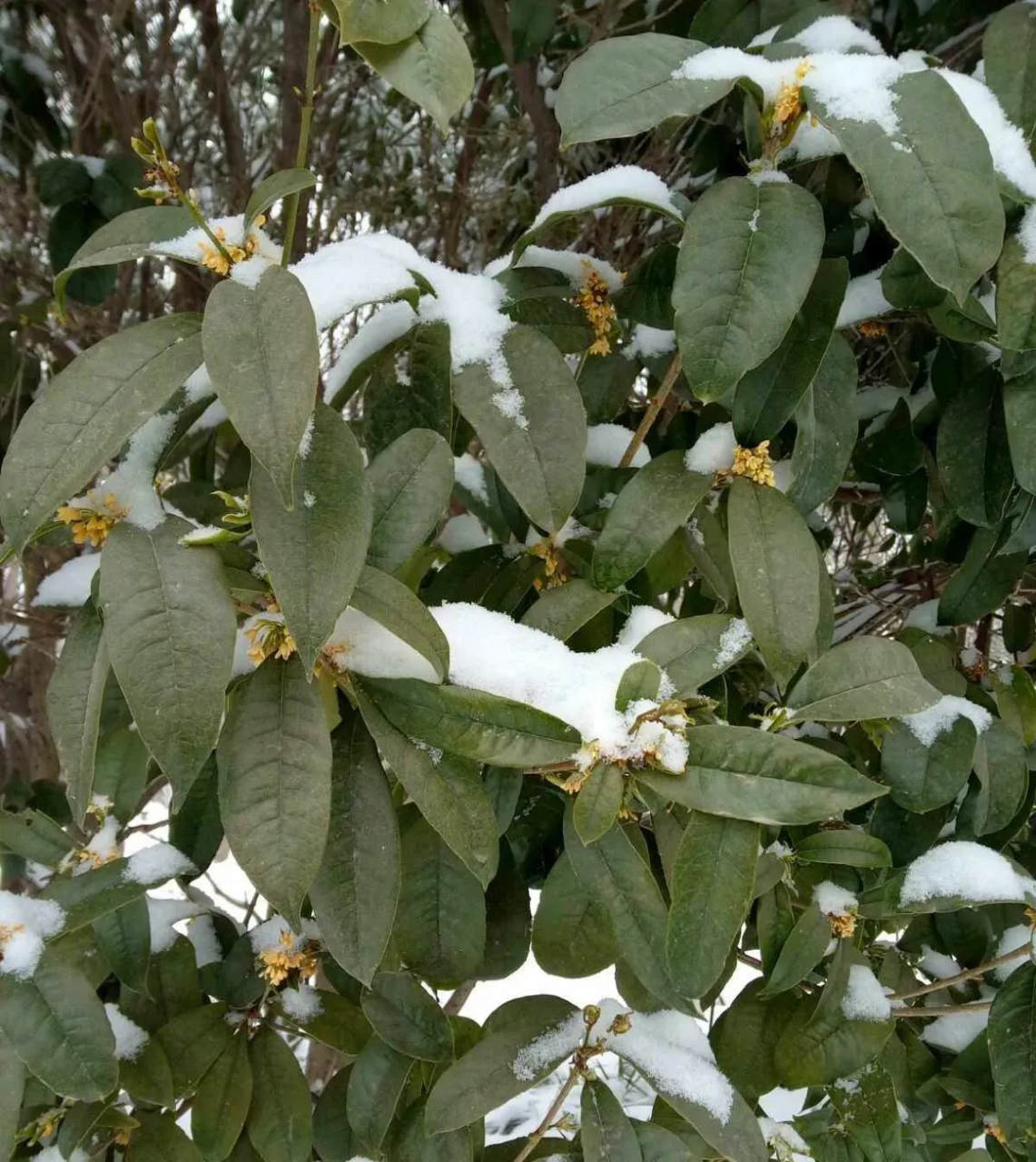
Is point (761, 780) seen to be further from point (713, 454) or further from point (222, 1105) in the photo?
point (222, 1105)

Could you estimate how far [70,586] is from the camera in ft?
2.72

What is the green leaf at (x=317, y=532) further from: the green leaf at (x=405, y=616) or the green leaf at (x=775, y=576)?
Result: the green leaf at (x=775, y=576)

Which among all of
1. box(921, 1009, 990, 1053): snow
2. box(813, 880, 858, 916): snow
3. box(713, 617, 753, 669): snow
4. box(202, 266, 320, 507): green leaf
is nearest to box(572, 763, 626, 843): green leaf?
box(713, 617, 753, 669): snow

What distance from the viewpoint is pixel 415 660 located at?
1.81ft

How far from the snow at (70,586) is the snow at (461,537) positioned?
30 cm

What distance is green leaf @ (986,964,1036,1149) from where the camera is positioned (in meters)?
0.76

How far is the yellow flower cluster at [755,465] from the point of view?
658 mm

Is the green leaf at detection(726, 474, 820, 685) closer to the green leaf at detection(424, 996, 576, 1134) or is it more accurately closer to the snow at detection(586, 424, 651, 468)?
the snow at detection(586, 424, 651, 468)

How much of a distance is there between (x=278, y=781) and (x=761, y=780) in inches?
10.1

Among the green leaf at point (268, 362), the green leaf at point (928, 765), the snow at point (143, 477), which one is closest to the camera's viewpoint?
the green leaf at point (268, 362)

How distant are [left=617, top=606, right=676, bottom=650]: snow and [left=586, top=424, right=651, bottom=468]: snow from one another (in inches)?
6.3

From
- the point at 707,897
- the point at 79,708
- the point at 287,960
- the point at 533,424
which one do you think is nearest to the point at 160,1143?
the point at 287,960

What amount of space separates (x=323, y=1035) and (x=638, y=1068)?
0.85 ft

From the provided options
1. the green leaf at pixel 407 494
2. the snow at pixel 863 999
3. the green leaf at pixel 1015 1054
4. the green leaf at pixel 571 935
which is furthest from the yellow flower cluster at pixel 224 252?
the green leaf at pixel 1015 1054
